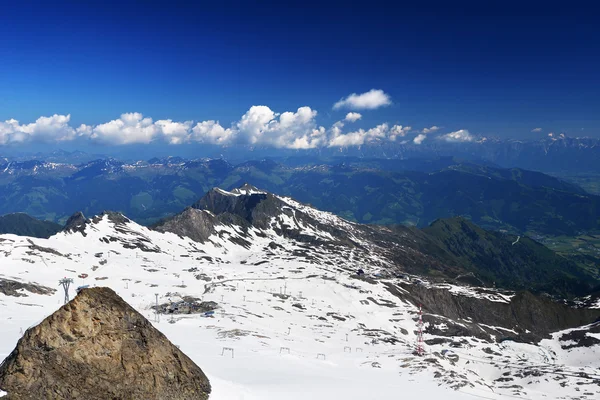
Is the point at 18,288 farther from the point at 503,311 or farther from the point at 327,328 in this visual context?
the point at 503,311

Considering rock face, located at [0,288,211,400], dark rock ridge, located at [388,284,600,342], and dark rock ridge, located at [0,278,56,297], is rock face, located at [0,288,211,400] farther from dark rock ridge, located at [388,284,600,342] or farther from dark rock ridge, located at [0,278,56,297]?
dark rock ridge, located at [388,284,600,342]

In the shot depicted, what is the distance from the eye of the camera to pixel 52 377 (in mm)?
26016

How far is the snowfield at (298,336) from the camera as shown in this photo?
56219 millimetres

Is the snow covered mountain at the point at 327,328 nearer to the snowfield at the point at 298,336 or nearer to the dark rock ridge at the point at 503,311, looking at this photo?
the snowfield at the point at 298,336

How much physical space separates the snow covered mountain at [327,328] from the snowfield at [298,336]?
46 centimetres

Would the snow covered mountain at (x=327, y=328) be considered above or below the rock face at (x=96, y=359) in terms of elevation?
below

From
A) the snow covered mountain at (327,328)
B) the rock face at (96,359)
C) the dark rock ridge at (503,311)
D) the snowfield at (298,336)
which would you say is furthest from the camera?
the dark rock ridge at (503,311)

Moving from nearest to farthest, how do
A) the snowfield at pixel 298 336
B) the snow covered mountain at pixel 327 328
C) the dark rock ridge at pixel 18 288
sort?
the snowfield at pixel 298 336
the snow covered mountain at pixel 327 328
the dark rock ridge at pixel 18 288

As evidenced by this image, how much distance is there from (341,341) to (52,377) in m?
89.3

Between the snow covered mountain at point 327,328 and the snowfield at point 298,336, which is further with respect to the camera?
the snow covered mountain at point 327,328

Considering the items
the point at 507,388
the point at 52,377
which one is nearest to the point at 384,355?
the point at 507,388

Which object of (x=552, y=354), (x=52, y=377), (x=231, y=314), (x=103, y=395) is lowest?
(x=552, y=354)

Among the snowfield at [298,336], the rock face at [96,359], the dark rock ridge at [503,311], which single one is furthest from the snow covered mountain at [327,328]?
the rock face at [96,359]

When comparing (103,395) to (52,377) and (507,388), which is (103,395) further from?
(507,388)
